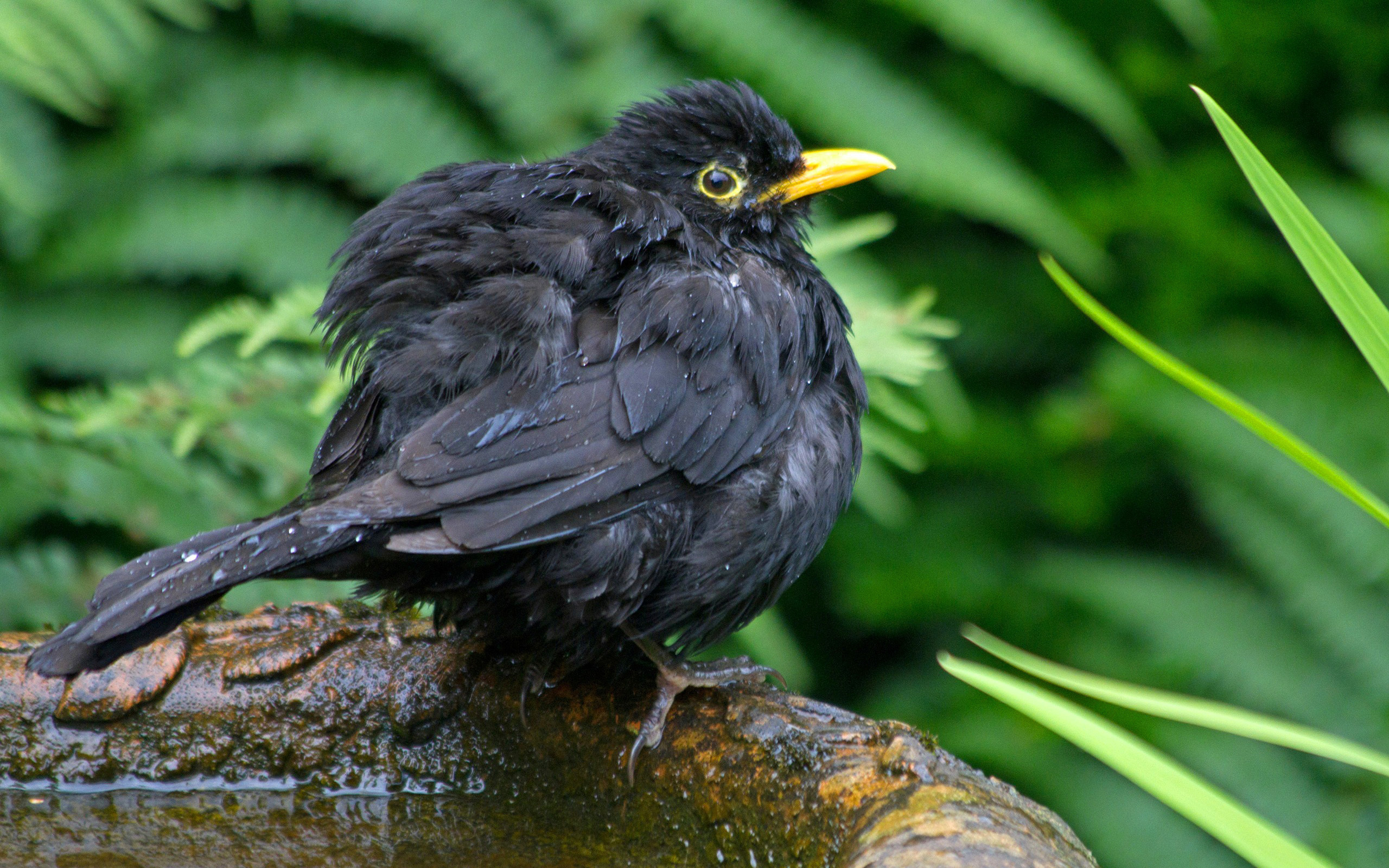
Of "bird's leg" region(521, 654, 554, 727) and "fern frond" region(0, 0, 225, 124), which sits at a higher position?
"fern frond" region(0, 0, 225, 124)

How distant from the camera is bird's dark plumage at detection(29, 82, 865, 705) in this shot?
222 cm

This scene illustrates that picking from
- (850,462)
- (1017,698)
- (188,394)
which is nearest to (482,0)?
(188,394)

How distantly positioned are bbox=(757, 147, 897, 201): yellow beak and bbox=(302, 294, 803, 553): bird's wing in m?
0.66

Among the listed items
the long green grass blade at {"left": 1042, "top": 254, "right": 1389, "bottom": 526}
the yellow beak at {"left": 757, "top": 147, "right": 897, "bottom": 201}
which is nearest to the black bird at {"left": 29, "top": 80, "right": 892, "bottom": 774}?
the yellow beak at {"left": 757, "top": 147, "right": 897, "bottom": 201}

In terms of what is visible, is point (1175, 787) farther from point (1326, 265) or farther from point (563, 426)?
point (563, 426)

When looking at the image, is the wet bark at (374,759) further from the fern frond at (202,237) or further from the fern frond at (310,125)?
the fern frond at (310,125)

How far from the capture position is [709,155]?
303cm

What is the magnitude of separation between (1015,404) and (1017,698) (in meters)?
3.59

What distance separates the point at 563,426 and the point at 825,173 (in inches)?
43.4

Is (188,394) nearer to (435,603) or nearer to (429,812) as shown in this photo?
(435,603)

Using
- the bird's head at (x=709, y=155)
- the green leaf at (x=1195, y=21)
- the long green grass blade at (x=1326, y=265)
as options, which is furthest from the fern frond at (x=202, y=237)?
the long green grass blade at (x=1326, y=265)

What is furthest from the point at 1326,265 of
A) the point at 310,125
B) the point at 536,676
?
the point at 310,125

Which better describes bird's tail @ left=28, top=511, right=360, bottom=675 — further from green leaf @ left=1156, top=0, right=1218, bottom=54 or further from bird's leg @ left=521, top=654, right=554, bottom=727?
green leaf @ left=1156, top=0, right=1218, bottom=54

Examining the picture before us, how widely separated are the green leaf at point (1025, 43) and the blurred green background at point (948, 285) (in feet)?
0.04
